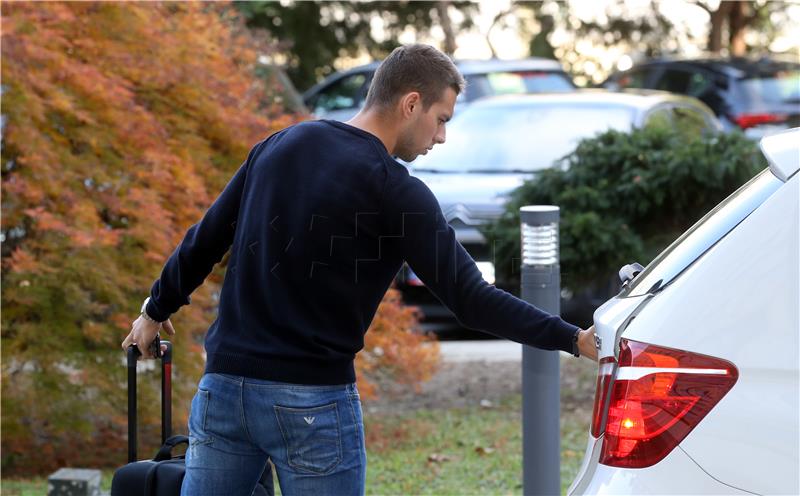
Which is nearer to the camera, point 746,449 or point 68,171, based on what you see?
point 746,449

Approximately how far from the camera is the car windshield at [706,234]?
2.47 m

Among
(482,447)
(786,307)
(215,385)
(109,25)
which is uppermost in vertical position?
(109,25)

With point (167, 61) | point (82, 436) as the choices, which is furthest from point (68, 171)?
point (82, 436)

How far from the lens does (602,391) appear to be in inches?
102

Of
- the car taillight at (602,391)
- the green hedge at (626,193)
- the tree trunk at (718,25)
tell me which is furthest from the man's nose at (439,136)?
the tree trunk at (718,25)

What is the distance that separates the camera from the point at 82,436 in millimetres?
5652

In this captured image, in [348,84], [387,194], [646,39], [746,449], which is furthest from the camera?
[646,39]

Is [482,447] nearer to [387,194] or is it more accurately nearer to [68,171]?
[68,171]

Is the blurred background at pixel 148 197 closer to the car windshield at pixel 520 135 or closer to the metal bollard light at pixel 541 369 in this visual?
the car windshield at pixel 520 135

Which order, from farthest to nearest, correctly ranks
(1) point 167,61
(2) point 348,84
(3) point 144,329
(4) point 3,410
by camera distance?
(2) point 348,84 → (1) point 167,61 → (4) point 3,410 → (3) point 144,329

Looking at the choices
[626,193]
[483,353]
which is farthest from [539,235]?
[483,353]

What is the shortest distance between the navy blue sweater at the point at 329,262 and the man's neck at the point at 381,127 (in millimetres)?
48

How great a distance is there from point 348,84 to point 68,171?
10.4 m

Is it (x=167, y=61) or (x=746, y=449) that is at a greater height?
(x=167, y=61)
